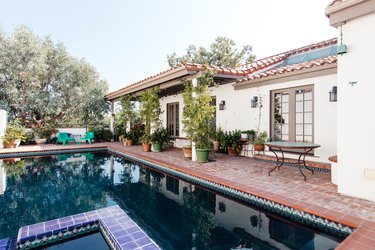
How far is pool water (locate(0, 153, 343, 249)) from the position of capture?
3.25 metres

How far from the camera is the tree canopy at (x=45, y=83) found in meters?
12.6

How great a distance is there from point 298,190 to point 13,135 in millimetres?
13711

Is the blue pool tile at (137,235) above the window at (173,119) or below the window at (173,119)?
below


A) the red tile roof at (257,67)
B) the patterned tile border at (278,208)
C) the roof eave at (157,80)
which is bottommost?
the patterned tile border at (278,208)

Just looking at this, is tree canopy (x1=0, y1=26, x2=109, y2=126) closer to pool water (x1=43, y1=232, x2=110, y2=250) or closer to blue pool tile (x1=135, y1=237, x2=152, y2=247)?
pool water (x1=43, y1=232, x2=110, y2=250)

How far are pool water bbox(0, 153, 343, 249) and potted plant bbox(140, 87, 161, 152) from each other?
2.94 metres

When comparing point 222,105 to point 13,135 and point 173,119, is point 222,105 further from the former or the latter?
point 13,135

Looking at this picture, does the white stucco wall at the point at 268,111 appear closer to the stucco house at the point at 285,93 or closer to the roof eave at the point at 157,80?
the stucco house at the point at 285,93

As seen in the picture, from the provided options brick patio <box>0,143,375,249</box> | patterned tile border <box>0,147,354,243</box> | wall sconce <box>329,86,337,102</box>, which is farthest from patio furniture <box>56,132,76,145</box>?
wall sconce <box>329,86,337,102</box>

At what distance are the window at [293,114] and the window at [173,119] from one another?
6.07m

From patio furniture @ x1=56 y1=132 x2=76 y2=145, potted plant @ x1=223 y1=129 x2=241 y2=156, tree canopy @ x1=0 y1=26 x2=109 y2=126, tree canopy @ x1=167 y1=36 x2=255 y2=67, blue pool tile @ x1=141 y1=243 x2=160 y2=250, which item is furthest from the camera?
tree canopy @ x1=167 y1=36 x2=255 y2=67

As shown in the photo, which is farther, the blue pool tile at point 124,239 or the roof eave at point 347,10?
the roof eave at point 347,10

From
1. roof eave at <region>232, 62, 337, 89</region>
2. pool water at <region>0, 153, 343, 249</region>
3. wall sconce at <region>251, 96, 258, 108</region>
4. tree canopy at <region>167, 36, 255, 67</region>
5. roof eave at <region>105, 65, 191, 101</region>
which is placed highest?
tree canopy at <region>167, 36, 255, 67</region>

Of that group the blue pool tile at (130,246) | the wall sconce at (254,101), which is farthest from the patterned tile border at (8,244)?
the wall sconce at (254,101)
